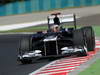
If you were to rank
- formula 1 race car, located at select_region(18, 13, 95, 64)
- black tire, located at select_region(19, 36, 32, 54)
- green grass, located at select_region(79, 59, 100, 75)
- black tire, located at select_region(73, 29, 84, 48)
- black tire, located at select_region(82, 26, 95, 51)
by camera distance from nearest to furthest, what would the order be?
green grass, located at select_region(79, 59, 100, 75), formula 1 race car, located at select_region(18, 13, 95, 64), black tire, located at select_region(73, 29, 84, 48), black tire, located at select_region(19, 36, 32, 54), black tire, located at select_region(82, 26, 95, 51)

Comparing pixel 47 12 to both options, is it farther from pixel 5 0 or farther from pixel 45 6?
pixel 5 0

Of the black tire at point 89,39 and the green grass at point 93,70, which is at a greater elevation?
the black tire at point 89,39

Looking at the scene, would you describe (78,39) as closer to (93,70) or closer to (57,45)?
(57,45)

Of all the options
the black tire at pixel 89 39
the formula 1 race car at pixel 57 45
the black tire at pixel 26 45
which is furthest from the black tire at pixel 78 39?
the black tire at pixel 26 45

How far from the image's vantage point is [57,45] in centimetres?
1270

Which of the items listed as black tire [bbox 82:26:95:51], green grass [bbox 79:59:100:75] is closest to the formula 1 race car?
black tire [bbox 82:26:95:51]

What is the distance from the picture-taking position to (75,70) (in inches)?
393

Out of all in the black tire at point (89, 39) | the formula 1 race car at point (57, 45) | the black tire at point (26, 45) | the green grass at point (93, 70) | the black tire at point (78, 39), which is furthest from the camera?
the black tire at point (89, 39)

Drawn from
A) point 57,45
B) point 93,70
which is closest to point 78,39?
point 57,45

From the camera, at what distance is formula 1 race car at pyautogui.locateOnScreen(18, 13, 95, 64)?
12.4m

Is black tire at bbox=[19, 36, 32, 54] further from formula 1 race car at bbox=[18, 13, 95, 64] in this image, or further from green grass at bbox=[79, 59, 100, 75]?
green grass at bbox=[79, 59, 100, 75]

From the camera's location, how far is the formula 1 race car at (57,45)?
12.4 m

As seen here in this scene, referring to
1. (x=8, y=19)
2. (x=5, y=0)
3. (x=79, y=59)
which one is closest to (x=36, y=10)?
(x=8, y=19)

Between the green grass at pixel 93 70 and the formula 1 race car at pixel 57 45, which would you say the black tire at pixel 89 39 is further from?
the green grass at pixel 93 70
